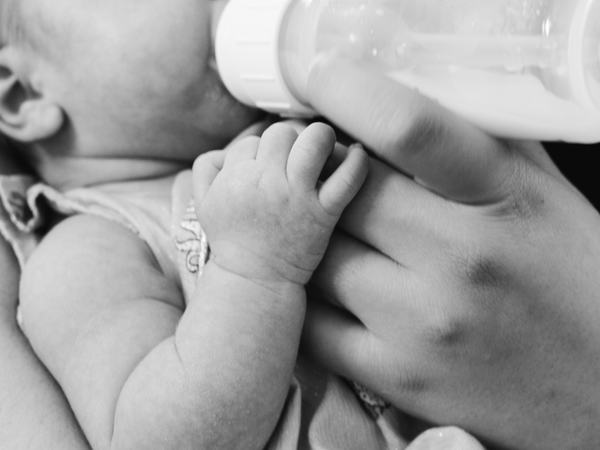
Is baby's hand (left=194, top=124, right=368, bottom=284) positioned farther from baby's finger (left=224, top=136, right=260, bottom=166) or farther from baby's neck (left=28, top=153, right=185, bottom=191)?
baby's neck (left=28, top=153, right=185, bottom=191)

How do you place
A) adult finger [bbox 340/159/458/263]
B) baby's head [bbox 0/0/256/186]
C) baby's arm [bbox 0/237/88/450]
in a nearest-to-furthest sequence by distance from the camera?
adult finger [bbox 340/159/458/263] → baby's arm [bbox 0/237/88/450] → baby's head [bbox 0/0/256/186]

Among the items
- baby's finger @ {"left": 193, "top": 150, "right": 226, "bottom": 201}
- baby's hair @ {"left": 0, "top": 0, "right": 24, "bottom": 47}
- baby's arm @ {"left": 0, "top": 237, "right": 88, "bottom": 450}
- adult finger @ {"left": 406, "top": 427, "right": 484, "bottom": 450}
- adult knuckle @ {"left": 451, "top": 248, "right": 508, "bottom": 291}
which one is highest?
adult knuckle @ {"left": 451, "top": 248, "right": 508, "bottom": 291}

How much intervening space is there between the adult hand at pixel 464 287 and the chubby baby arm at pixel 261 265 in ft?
0.14

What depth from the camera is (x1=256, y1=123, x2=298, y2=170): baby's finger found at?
28.2 inches

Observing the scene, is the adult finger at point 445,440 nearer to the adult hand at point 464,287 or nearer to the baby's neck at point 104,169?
the adult hand at point 464,287

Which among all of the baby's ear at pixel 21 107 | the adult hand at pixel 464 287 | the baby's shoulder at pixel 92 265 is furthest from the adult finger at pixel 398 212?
the baby's ear at pixel 21 107

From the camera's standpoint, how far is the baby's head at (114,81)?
993mm

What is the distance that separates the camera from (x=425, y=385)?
776 millimetres

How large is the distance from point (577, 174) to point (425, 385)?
22.6 inches

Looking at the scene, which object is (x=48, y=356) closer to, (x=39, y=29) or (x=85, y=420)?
(x=85, y=420)

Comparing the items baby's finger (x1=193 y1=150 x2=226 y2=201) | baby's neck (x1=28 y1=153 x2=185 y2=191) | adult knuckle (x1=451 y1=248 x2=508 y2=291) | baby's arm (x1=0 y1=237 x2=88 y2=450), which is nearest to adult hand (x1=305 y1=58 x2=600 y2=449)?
adult knuckle (x1=451 y1=248 x2=508 y2=291)

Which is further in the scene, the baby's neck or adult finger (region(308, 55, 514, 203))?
the baby's neck

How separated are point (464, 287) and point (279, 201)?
0.20 meters

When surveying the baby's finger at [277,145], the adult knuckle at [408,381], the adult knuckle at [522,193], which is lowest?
the adult knuckle at [408,381]
